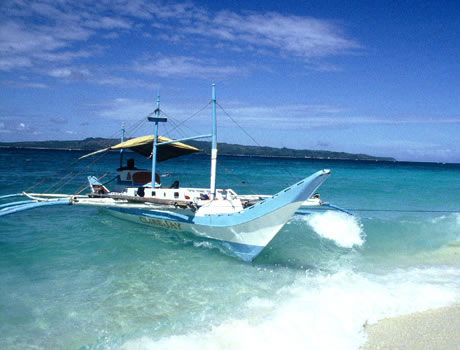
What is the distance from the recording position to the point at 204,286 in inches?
361

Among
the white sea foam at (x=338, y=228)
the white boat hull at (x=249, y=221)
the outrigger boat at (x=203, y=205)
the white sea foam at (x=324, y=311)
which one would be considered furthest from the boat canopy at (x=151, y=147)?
the white sea foam at (x=324, y=311)

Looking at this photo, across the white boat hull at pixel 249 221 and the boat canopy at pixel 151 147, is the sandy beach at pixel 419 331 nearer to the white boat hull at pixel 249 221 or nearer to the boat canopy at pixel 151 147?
the white boat hull at pixel 249 221

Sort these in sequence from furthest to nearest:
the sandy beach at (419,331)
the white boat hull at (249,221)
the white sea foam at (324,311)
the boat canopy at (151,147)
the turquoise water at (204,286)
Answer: the boat canopy at (151,147) < the white boat hull at (249,221) < the turquoise water at (204,286) < the white sea foam at (324,311) < the sandy beach at (419,331)

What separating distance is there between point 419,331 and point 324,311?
1843mm

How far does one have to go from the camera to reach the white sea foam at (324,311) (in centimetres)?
652

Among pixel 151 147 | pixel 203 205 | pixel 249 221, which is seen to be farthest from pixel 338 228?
pixel 151 147

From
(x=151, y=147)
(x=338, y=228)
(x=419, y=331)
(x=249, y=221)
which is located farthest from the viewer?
(x=338, y=228)

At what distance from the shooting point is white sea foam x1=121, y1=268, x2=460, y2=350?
652 centimetres

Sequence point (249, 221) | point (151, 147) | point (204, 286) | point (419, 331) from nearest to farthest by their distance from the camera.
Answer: point (419, 331) → point (204, 286) → point (249, 221) → point (151, 147)

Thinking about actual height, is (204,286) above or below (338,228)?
below

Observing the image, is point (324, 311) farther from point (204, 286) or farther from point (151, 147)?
point (151, 147)

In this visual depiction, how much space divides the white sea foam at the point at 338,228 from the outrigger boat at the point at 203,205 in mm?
2525

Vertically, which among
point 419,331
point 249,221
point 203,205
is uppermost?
point 203,205

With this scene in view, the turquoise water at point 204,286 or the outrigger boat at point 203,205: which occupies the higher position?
the outrigger boat at point 203,205
